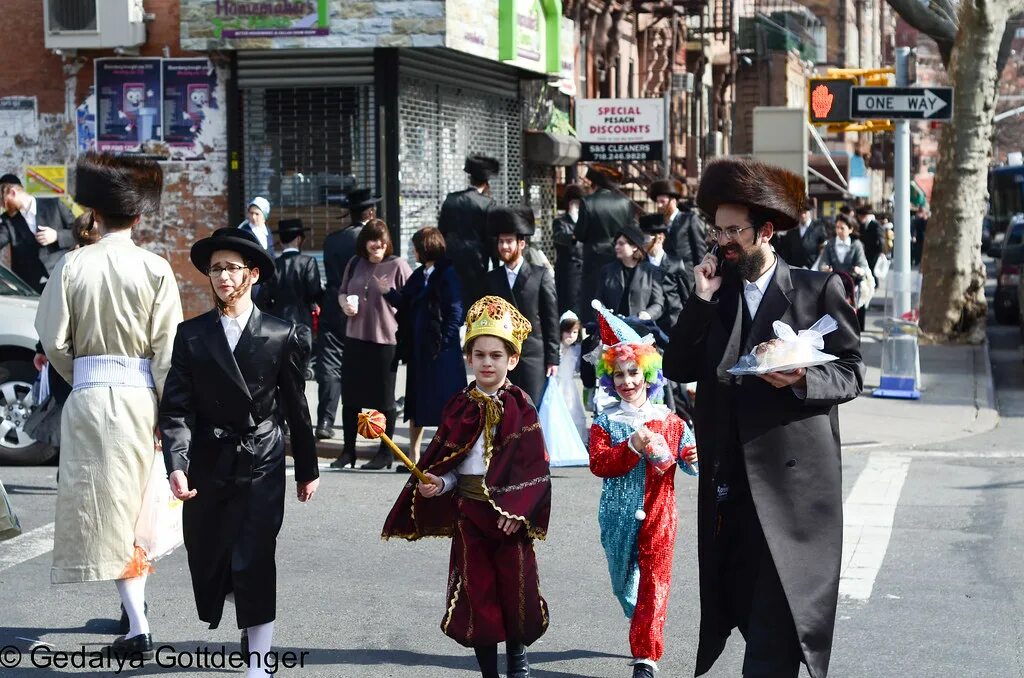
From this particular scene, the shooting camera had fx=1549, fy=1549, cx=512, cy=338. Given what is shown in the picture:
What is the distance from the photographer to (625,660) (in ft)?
21.2

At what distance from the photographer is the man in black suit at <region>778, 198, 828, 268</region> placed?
67.2ft

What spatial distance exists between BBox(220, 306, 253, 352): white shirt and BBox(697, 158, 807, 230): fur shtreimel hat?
71.1 inches

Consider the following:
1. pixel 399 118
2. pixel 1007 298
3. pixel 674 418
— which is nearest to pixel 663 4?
pixel 1007 298

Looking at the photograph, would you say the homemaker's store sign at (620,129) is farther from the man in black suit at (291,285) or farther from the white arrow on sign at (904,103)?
the man in black suit at (291,285)

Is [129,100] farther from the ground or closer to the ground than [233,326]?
farther from the ground

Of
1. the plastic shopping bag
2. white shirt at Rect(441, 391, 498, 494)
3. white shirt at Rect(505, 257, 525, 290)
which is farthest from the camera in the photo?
white shirt at Rect(505, 257, 525, 290)

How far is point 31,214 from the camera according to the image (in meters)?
12.6

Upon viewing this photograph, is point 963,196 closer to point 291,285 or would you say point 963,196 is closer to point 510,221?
point 291,285

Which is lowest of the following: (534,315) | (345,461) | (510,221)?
(345,461)

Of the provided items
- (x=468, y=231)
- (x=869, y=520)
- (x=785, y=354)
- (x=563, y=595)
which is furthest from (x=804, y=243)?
(x=785, y=354)

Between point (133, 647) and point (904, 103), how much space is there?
412 inches

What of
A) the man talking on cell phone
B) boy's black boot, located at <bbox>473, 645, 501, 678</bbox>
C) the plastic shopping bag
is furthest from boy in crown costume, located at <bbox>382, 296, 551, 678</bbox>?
the plastic shopping bag

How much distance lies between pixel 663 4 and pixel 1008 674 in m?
27.6

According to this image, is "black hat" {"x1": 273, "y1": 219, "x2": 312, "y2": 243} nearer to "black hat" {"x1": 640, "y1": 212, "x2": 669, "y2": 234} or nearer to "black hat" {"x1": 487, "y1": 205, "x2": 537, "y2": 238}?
"black hat" {"x1": 487, "y1": 205, "x2": 537, "y2": 238}
